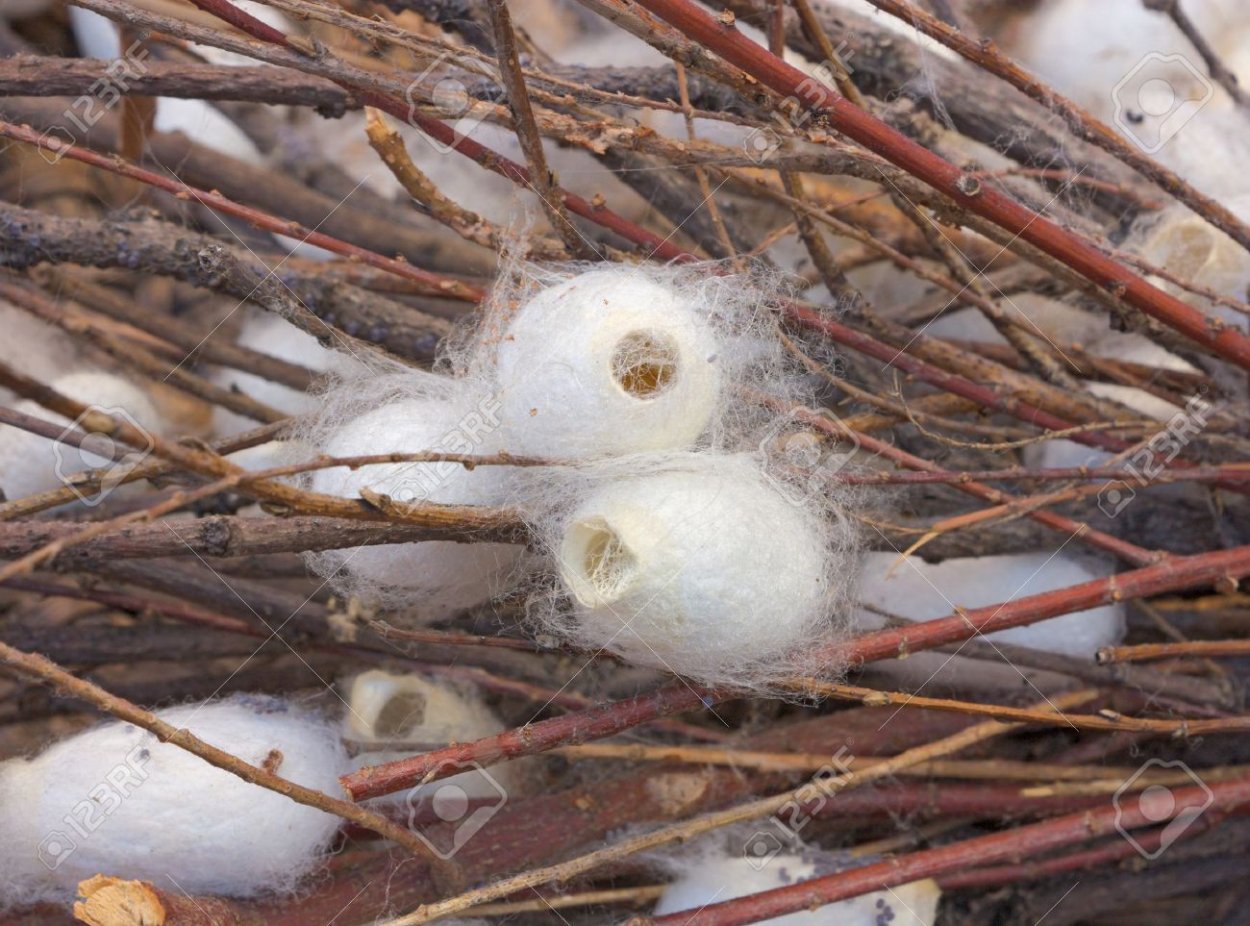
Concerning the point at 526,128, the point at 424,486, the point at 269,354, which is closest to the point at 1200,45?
the point at 526,128

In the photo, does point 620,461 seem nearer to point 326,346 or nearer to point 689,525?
point 689,525

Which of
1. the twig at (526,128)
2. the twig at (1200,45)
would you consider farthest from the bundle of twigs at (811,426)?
the twig at (1200,45)

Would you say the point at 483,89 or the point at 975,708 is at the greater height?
the point at 483,89

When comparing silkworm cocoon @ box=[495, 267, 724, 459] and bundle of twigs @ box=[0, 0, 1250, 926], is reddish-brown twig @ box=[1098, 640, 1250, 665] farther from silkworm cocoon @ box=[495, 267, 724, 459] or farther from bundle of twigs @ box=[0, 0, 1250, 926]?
silkworm cocoon @ box=[495, 267, 724, 459]

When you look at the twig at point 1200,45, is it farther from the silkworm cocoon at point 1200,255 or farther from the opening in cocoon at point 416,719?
the opening in cocoon at point 416,719

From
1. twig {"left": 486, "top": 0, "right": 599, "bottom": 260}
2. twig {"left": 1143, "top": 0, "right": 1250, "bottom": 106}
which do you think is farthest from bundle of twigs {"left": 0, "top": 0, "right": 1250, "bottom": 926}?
twig {"left": 1143, "top": 0, "right": 1250, "bottom": 106}

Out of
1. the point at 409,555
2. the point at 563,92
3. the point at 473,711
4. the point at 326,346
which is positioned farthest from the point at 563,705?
the point at 563,92
